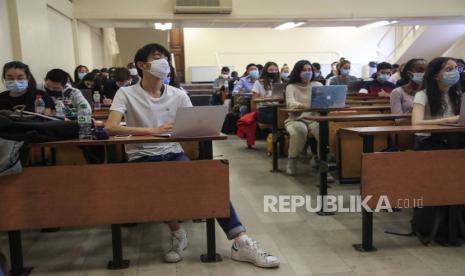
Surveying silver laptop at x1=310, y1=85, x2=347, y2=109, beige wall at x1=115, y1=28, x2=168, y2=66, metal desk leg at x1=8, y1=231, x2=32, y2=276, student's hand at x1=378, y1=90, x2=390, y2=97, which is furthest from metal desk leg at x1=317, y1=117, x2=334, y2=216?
beige wall at x1=115, y1=28, x2=168, y2=66

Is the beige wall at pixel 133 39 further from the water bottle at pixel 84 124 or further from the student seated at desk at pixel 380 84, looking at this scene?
the water bottle at pixel 84 124

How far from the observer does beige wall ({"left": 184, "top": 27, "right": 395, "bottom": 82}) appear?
13023mm

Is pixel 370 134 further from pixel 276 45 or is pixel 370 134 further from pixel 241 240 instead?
pixel 276 45

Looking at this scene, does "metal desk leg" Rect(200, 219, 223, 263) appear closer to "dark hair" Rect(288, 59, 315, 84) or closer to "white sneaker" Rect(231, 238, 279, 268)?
"white sneaker" Rect(231, 238, 279, 268)

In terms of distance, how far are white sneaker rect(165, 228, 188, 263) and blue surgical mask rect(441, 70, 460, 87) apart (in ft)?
6.17

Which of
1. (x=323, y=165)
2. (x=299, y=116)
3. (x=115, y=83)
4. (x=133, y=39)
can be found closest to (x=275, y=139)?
(x=299, y=116)

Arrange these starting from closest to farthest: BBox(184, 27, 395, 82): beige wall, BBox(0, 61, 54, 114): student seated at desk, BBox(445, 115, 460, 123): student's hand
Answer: BBox(445, 115, 460, 123): student's hand < BBox(0, 61, 54, 114): student seated at desk < BBox(184, 27, 395, 82): beige wall

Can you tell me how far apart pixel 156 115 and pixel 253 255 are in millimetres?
927

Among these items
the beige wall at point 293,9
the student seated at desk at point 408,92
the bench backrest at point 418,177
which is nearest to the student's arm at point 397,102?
the student seated at desk at point 408,92

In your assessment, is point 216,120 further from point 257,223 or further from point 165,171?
point 257,223

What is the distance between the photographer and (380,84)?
5410mm

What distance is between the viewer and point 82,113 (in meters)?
2.11

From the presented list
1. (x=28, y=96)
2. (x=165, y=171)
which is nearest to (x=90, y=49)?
(x=28, y=96)

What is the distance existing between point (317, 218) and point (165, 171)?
129 centimetres
